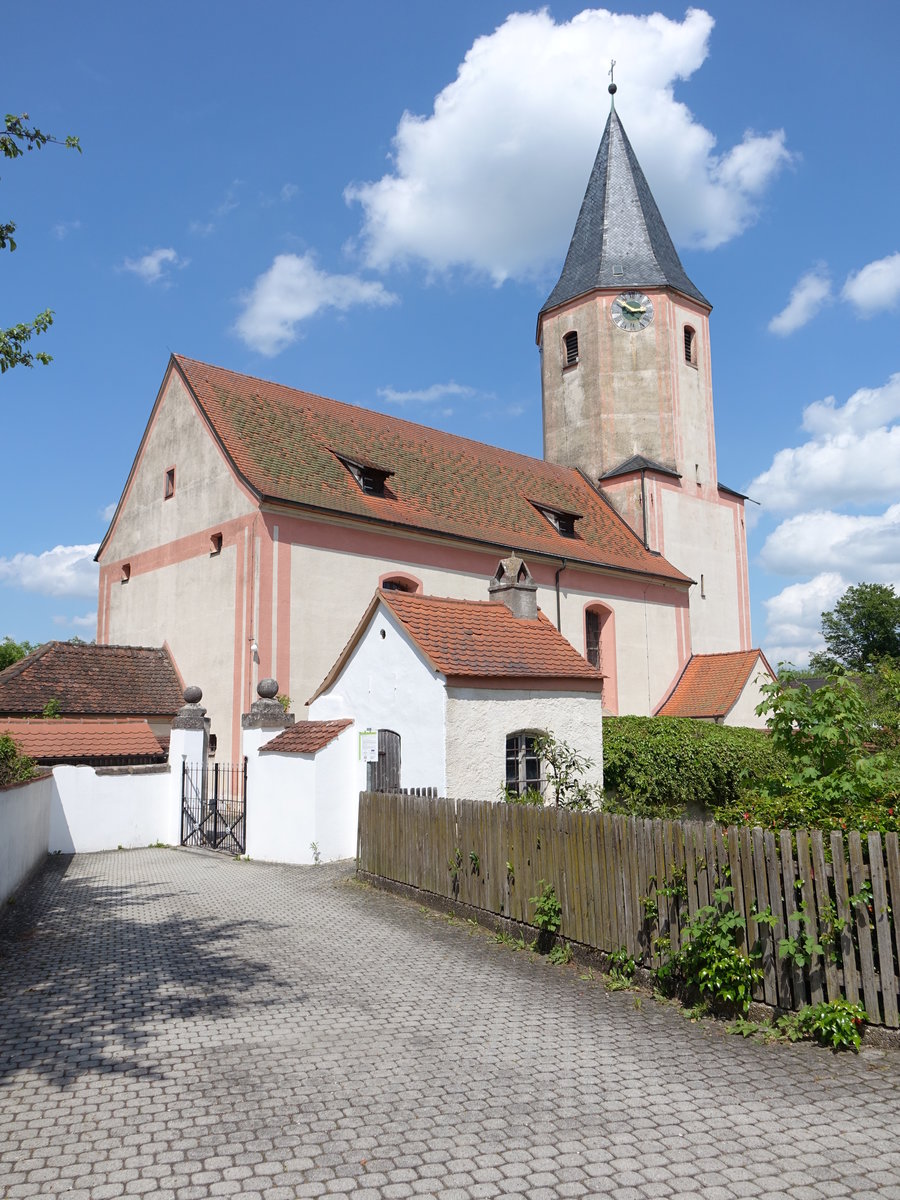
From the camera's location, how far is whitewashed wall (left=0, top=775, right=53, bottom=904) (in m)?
11.1

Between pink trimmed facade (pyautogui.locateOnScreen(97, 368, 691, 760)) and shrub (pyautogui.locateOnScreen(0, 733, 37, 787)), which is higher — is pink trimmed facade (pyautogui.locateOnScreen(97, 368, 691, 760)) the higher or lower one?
the higher one

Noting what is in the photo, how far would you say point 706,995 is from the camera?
6512 mm

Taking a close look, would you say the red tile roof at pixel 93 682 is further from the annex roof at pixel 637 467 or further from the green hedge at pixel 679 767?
the annex roof at pixel 637 467

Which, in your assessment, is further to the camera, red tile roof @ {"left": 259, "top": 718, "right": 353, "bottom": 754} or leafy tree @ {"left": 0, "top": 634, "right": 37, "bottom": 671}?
leafy tree @ {"left": 0, "top": 634, "right": 37, "bottom": 671}

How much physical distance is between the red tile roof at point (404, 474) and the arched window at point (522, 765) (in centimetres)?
996

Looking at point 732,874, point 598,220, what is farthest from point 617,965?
point 598,220

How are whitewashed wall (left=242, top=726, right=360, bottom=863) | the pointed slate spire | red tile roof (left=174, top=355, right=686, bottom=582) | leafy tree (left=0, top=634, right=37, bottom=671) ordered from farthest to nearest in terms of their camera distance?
1. leafy tree (left=0, top=634, right=37, bottom=671)
2. the pointed slate spire
3. red tile roof (left=174, top=355, right=686, bottom=582)
4. whitewashed wall (left=242, top=726, right=360, bottom=863)

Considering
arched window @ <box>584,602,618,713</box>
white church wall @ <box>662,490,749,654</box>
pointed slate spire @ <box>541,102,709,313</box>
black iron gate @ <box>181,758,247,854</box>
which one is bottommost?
black iron gate @ <box>181,758,247,854</box>

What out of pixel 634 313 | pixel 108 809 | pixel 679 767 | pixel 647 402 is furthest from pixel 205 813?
pixel 634 313

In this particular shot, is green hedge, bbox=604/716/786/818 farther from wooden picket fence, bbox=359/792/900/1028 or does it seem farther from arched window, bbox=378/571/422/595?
wooden picket fence, bbox=359/792/900/1028

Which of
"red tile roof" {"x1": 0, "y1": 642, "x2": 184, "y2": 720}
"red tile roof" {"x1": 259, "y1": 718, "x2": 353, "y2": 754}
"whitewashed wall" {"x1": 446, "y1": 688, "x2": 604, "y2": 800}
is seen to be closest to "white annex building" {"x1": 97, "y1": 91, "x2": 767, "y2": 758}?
"red tile roof" {"x1": 0, "y1": 642, "x2": 184, "y2": 720}

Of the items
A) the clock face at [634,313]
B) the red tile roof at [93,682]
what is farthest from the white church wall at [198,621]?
the clock face at [634,313]

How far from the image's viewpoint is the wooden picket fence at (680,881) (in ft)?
18.7

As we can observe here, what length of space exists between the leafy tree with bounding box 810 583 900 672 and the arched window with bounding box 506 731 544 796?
59.1m
